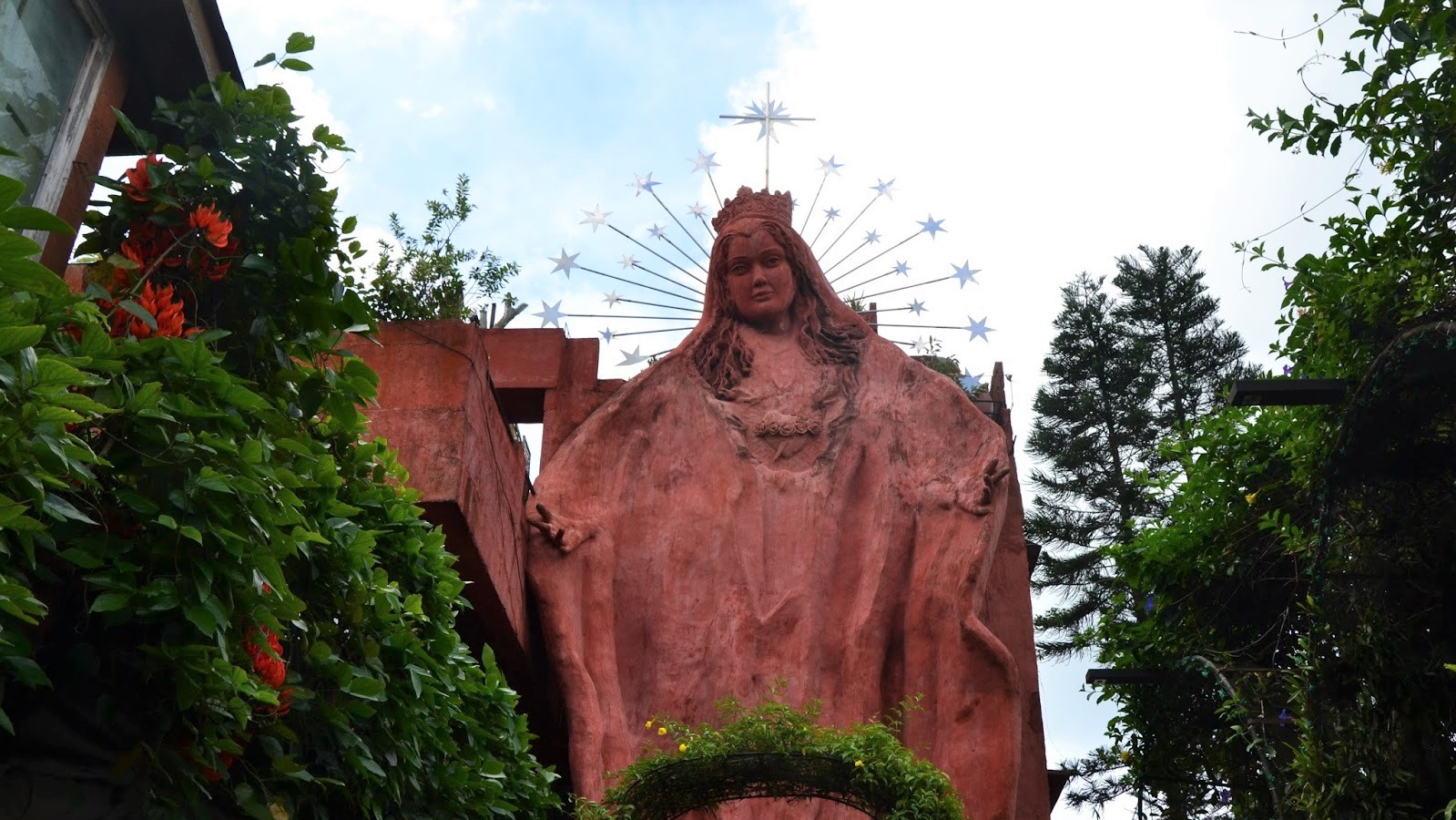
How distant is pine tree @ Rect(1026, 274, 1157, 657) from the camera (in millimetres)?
19469

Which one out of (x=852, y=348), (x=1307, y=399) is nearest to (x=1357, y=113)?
(x=1307, y=399)

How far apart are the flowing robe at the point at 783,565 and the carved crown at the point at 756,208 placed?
0.94 metres

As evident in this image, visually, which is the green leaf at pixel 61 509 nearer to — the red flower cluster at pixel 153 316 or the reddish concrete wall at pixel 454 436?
the red flower cluster at pixel 153 316

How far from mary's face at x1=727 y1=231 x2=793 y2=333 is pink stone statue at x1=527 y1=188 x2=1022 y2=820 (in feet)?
0.03

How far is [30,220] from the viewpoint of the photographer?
2916 millimetres

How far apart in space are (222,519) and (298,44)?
1556mm

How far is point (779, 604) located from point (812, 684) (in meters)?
0.45

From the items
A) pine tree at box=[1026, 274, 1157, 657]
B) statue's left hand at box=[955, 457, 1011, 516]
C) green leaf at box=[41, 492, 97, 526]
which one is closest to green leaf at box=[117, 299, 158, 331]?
green leaf at box=[41, 492, 97, 526]

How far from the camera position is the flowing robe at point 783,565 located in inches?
305

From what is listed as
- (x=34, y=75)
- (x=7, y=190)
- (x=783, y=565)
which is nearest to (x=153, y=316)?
(x=7, y=190)

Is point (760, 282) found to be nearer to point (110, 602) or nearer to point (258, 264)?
point (258, 264)

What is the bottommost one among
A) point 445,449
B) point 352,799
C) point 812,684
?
point 352,799

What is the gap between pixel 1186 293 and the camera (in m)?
20.4

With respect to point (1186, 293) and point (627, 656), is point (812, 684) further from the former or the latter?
point (1186, 293)
